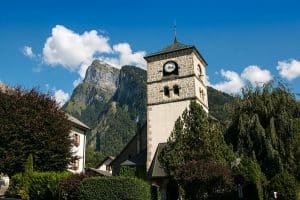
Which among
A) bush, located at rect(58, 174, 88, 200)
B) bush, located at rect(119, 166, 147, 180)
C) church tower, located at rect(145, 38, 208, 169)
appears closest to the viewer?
bush, located at rect(58, 174, 88, 200)

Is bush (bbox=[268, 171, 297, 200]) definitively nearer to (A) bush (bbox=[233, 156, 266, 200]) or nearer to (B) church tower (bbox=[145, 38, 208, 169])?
(A) bush (bbox=[233, 156, 266, 200])

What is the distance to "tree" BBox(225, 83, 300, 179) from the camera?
27984 millimetres

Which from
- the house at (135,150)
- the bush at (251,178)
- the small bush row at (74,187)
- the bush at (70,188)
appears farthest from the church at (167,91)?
the bush at (70,188)

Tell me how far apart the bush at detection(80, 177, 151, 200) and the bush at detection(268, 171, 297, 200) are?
8.41 meters

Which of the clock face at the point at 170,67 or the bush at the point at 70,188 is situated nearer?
the bush at the point at 70,188

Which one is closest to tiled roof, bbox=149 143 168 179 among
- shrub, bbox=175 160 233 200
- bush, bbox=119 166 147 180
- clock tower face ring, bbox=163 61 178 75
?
bush, bbox=119 166 147 180

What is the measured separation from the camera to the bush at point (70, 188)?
75.9 feet

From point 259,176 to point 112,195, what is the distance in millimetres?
10505

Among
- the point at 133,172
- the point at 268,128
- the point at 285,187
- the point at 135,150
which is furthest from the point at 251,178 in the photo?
the point at 135,150

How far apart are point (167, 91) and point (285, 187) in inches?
695

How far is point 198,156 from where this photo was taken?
30000mm

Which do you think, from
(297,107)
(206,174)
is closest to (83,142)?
(206,174)

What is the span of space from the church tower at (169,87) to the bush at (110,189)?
13267 millimetres

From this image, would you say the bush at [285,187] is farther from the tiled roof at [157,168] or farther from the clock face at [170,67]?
the clock face at [170,67]
